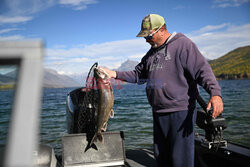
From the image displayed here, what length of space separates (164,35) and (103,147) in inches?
91.7

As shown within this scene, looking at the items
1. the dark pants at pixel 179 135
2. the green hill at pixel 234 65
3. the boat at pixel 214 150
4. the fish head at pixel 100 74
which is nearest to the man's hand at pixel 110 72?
the fish head at pixel 100 74

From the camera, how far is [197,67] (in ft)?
10.3

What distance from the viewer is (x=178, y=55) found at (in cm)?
324

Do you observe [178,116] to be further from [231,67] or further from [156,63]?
[231,67]

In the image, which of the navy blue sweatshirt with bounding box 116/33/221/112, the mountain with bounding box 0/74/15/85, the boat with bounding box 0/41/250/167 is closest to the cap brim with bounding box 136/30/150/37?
the navy blue sweatshirt with bounding box 116/33/221/112

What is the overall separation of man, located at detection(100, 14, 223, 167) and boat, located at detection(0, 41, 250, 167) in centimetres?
56

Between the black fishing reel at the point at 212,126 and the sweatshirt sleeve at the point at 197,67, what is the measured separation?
0.55 metres

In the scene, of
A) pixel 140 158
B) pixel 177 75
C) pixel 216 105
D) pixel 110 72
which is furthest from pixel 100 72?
pixel 140 158

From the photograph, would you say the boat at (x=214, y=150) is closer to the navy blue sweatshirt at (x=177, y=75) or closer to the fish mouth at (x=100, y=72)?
the navy blue sweatshirt at (x=177, y=75)

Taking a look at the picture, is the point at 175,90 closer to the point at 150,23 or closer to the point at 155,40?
the point at 155,40

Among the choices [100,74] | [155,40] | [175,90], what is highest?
[155,40]

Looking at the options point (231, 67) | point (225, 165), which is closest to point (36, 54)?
point (225, 165)

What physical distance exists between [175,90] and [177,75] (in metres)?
0.20

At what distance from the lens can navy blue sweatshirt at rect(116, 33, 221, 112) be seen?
3.16 metres
